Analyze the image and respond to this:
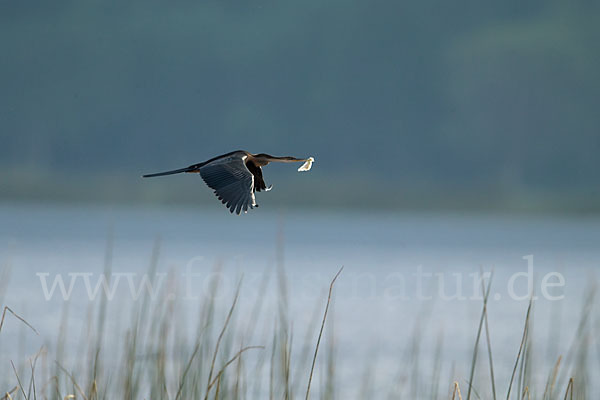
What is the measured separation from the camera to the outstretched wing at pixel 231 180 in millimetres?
1881

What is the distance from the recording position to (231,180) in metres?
1.92

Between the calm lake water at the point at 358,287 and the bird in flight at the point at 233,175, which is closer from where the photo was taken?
the bird in flight at the point at 233,175

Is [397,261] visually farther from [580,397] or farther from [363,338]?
[580,397]

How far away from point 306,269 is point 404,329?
267 inches

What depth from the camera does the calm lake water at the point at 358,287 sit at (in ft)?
19.6

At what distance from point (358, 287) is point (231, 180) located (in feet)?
47.8

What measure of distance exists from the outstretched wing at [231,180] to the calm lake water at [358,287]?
24.9 inches

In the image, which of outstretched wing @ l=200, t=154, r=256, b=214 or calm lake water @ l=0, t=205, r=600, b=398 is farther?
calm lake water @ l=0, t=205, r=600, b=398

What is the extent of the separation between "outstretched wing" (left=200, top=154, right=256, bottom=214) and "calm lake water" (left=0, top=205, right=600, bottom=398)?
633mm

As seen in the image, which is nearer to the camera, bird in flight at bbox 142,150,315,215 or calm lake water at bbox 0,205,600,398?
bird in flight at bbox 142,150,315,215

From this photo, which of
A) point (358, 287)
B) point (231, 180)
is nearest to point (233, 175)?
point (231, 180)

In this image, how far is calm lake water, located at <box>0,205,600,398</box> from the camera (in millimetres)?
5972

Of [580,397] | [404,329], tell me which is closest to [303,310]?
[404,329]

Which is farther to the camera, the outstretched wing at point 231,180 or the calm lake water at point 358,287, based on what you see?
the calm lake water at point 358,287
